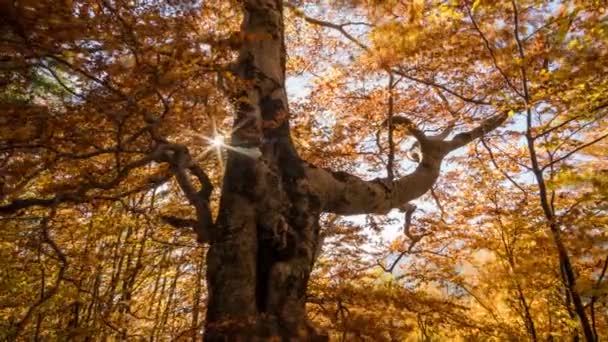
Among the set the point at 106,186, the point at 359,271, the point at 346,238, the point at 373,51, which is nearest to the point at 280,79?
the point at 373,51

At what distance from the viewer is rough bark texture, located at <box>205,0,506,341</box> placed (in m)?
2.86

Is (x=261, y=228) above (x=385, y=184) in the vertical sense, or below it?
below

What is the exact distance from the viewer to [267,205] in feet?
10.7

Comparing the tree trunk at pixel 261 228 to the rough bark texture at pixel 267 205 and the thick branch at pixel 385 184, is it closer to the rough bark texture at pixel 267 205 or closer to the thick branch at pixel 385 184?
the rough bark texture at pixel 267 205

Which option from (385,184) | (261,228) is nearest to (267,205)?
(261,228)

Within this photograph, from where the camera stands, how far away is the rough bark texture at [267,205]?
9.38 feet

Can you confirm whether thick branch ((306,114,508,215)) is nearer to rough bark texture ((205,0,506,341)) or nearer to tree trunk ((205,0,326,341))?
rough bark texture ((205,0,506,341))

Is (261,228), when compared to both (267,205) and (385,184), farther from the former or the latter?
(385,184)

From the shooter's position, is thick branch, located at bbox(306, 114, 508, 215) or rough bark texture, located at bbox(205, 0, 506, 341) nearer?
rough bark texture, located at bbox(205, 0, 506, 341)

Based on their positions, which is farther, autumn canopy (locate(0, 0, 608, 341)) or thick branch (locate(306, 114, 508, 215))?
thick branch (locate(306, 114, 508, 215))

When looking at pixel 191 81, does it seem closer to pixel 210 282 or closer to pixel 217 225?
pixel 217 225

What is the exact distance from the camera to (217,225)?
3127mm

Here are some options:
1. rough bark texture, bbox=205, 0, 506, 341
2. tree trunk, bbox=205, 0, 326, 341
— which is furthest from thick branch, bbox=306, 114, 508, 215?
tree trunk, bbox=205, 0, 326, 341

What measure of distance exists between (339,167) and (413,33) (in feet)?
8.09
